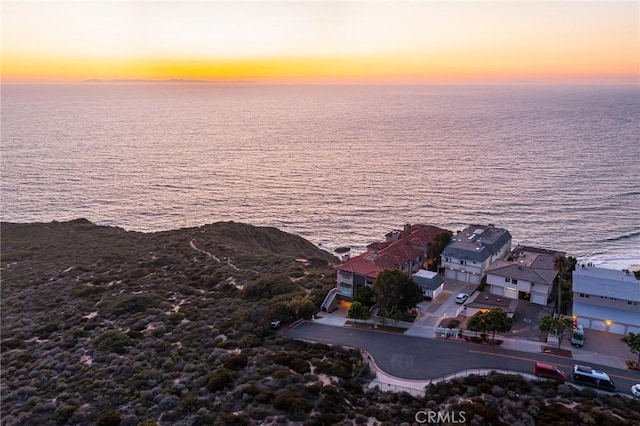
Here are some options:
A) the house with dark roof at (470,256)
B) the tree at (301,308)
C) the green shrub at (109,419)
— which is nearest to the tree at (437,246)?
the house with dark roof at (470,256)

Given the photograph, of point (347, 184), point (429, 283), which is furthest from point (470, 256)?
point (347, 184)

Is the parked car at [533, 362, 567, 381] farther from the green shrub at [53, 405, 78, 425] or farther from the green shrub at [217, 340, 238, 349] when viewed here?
the green shrub at [53, 405, 78, 425]

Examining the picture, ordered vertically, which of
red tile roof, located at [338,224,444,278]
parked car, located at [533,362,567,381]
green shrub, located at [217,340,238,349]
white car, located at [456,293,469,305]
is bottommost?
white car, located at [456,293,469,305]

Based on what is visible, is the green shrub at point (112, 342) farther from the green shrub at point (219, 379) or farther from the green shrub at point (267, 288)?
the green shrub at point (267, 288)

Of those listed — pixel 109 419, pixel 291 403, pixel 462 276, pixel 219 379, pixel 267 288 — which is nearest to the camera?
pixel 109 419

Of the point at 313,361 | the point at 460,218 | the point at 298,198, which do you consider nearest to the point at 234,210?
the point at 298,198

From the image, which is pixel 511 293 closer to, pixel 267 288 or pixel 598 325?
pixel 598 325
